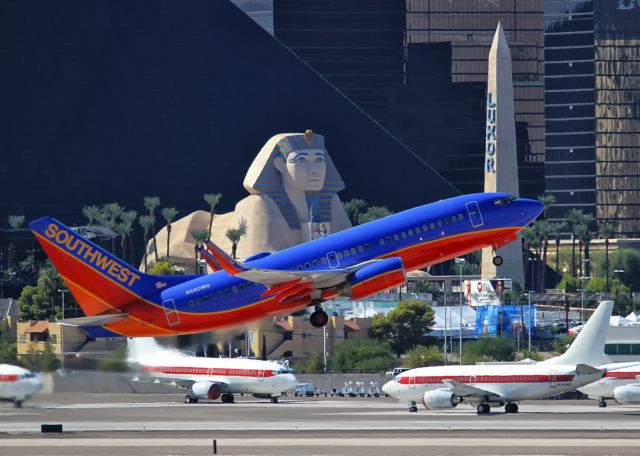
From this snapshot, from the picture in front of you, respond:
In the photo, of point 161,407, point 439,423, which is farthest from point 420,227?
point 161,407

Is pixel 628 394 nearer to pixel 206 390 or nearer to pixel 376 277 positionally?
pixel 206 390

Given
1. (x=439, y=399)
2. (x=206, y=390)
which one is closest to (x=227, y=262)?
(x=439, y=399)

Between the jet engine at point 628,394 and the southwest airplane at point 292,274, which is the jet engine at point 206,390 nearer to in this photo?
the jet engine at point 628,394

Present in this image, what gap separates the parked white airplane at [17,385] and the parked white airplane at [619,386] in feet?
170

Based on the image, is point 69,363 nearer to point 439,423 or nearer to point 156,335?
point 156,335

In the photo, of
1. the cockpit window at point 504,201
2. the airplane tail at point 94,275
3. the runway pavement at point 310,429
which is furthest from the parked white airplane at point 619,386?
the airplane tail at point 94,275

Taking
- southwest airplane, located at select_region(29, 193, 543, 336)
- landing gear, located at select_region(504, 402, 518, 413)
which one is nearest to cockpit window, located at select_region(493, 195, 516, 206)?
southwest airplane, located at select_region(29, 193, 543, 336)

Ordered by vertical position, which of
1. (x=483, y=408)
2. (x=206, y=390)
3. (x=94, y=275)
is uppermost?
(x=94, y=275)

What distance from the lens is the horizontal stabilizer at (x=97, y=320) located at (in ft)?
307

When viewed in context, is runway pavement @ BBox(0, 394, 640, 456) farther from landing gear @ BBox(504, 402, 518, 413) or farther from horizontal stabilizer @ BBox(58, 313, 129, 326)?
horizontal stabilizer @ BBox(58, 313, 129, 326)

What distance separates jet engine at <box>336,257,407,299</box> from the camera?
93750mm

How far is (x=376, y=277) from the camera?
93.8 meters

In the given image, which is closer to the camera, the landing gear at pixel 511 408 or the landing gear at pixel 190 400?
the landing gear at pixel 511 408

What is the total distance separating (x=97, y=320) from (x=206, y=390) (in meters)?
59.2
